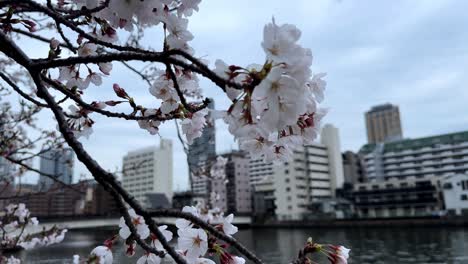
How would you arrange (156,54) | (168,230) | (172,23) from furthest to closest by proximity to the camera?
(168,230)
(172,23)
(156,54)

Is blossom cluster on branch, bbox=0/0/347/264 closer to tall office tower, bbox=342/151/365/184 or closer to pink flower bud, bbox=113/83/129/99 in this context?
pink flower bud, bbox=113/83/129/99

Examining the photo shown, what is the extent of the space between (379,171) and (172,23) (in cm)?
8339

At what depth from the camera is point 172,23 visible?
1.69 metres

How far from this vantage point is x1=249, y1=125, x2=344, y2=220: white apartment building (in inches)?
2670

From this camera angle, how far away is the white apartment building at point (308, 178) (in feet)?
222

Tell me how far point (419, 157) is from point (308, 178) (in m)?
25.0

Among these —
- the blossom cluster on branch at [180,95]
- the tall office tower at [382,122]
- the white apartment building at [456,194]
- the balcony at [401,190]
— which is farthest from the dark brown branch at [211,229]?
the tall office tower at [382,122]

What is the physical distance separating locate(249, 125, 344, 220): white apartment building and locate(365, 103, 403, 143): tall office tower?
75.4 meters

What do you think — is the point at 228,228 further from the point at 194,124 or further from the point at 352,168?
the point at 352,168

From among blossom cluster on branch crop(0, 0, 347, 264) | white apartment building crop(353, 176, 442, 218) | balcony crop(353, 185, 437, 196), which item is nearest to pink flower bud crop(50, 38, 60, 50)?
blossom cluster on branch crop(0, 0, 347, 264)

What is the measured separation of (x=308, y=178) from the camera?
6912cm

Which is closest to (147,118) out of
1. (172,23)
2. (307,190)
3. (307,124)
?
(172,23)

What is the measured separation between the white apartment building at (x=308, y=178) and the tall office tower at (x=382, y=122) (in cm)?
7542

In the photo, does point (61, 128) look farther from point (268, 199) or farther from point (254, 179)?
point (254, 179)
